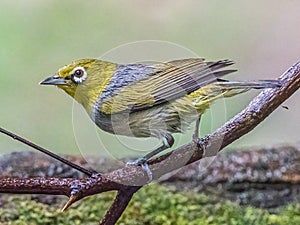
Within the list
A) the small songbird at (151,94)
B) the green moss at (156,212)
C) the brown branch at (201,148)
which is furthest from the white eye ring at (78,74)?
the green moss at (156,212)

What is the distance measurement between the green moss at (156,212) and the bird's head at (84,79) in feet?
1.08

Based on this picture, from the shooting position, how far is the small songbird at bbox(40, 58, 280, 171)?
3.00ft

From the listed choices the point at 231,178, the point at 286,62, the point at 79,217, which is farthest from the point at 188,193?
the point at 286,62

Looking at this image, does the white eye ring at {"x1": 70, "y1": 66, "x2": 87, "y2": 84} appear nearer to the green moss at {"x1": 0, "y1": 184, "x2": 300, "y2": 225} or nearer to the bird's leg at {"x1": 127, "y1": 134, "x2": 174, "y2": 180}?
the bird's leg at {"x1": 127, "y1": 134, "x2": 174, "y2": 180}

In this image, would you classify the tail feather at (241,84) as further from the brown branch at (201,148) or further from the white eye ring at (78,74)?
the white eye ring at (78,74)

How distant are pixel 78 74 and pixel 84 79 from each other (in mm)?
11

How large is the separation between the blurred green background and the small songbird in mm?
135

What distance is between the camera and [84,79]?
0.92m

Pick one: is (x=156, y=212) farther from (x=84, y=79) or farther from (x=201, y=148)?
(x=84, y=79)

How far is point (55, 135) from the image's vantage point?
110cm

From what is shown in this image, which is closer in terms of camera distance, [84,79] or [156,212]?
[84,79]

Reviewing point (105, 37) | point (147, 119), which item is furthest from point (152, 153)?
point (105, 37)

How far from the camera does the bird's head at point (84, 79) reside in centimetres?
91

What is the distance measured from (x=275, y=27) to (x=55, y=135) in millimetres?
398
